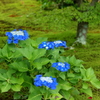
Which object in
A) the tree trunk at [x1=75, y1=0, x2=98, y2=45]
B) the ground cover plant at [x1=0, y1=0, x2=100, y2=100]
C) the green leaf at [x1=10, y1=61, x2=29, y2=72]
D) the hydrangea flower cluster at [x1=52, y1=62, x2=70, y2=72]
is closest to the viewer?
the hydrangea flower cluster at [x1=52, y1=62, x2=70, y2=72]

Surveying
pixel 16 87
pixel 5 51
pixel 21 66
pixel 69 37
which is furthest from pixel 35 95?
pixel 69 37

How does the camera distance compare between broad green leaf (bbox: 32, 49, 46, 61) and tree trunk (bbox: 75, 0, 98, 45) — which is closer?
broad green leaf (bbox: 32, 49, 46, 61)

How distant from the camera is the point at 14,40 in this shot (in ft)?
9.61

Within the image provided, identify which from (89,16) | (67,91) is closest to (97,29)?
(89,16)

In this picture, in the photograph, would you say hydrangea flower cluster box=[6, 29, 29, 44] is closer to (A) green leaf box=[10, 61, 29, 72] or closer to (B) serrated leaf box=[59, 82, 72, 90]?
(A) green leaf box=[10, 61, 29, 72]

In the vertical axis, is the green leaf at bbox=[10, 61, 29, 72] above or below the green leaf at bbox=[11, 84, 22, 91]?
above

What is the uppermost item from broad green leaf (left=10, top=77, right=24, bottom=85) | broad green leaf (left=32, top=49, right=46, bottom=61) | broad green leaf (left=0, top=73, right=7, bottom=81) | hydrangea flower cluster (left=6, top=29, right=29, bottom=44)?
hydrangea flower cluster (left=6, top=29, right=29, bottom=44)

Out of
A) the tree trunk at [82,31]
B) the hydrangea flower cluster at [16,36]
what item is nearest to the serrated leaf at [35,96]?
the hydrangea flower cluster at [16,36]

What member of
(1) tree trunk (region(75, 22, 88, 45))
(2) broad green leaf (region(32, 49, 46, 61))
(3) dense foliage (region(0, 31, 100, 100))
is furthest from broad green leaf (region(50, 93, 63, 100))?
(1) tree trunk (region(75, 22, 88, 45))

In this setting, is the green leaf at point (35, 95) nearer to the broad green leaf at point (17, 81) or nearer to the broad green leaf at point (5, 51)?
the broad green leaf at point (17, 81)

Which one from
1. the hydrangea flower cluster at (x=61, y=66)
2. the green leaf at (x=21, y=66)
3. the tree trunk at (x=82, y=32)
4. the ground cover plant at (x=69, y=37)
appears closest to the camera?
the hydrangea flower cluster at (x=61, y=66)

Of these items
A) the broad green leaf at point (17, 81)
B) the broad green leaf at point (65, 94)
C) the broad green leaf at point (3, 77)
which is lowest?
the broad green leaf at point (65, 94)

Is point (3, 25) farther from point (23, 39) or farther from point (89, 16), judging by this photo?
point (23, 39)

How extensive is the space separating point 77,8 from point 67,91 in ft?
12.1
